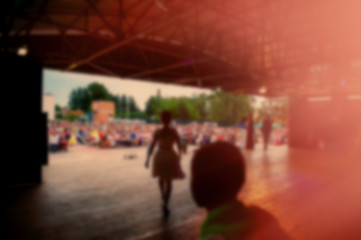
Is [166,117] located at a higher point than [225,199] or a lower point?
higher

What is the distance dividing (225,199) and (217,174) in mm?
96

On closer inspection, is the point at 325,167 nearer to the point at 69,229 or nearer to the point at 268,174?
the point at 268,174

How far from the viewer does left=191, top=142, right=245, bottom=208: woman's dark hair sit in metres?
0.80

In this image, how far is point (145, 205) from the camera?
3.78 m

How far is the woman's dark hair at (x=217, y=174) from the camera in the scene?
805mm

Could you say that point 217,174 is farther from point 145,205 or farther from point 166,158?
point 145,205

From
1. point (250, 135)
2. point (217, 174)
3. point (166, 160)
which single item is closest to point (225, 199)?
point (217, 174)

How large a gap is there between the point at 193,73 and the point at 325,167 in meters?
6.10

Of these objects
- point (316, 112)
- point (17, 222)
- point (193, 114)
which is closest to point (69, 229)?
point (17, 222)

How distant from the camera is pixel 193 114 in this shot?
63625mm

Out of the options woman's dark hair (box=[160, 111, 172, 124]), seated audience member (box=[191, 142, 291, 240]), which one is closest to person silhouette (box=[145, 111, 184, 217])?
woman's dark hair (box=[160, 111, 172, 124])

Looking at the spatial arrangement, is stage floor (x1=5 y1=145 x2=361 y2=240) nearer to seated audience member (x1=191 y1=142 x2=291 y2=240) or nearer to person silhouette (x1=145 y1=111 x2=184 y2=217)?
person silhouette (x1=145 y1=111 x2=184 y2=217)

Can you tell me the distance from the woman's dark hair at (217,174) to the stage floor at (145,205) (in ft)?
7.42

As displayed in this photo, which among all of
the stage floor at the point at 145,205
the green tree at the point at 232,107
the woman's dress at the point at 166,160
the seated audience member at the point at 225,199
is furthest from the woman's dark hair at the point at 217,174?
the green tree at the point at 232,107
